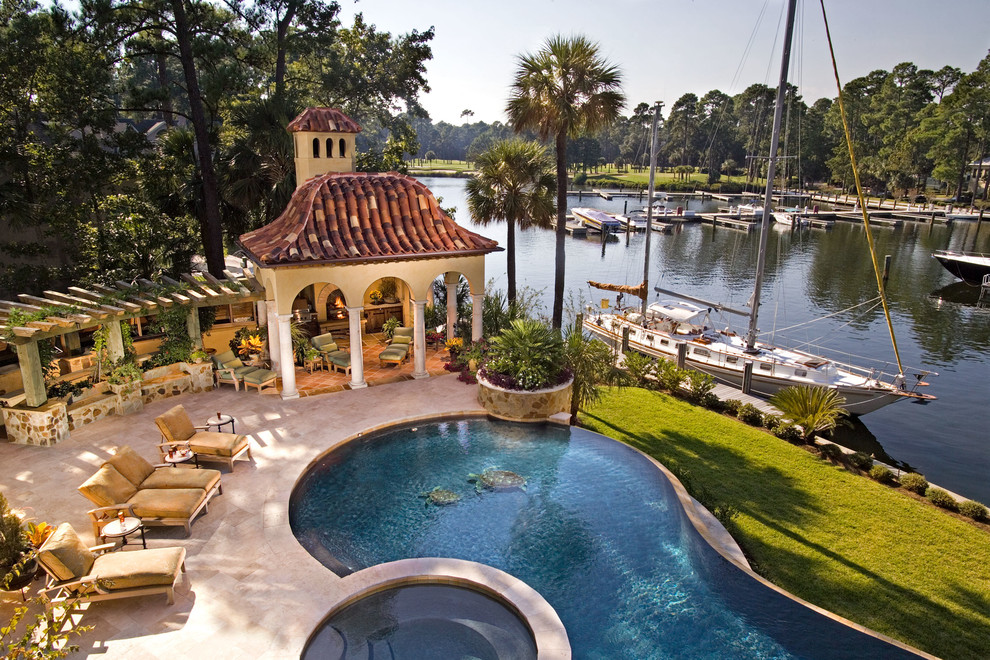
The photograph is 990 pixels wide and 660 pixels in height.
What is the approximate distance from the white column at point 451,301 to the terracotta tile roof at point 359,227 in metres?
1.84

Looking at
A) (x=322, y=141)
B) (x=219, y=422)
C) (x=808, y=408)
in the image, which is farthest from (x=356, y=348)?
(x=808, y=408)

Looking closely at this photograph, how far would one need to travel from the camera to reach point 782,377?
20641 millimetres

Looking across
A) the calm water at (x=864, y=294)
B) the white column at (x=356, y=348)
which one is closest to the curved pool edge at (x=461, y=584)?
the white column at (x=356, y=348)

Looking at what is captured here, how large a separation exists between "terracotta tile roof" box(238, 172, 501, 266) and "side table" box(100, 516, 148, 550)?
23.1ft

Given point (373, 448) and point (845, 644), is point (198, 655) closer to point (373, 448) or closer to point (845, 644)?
point (373, 448)

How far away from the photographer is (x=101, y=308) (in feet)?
46.9

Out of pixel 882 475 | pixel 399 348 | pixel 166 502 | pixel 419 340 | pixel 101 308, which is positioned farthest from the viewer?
pixel 399 348

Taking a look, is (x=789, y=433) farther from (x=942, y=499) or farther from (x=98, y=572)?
(x=98, y=572)

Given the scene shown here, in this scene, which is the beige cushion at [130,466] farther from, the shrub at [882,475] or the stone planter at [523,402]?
the shrub at [882,475]

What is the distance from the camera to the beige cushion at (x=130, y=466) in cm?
1052

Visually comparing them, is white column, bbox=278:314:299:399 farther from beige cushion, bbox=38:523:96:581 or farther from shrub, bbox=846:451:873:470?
shrub, bbox=846:451:873:470

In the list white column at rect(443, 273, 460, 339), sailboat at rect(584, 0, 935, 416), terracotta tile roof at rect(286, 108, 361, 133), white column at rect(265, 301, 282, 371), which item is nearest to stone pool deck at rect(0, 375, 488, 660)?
white column at rect(265, 301, 282, 371)

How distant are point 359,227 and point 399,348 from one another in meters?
4.09

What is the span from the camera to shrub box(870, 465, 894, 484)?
46.3 feet
